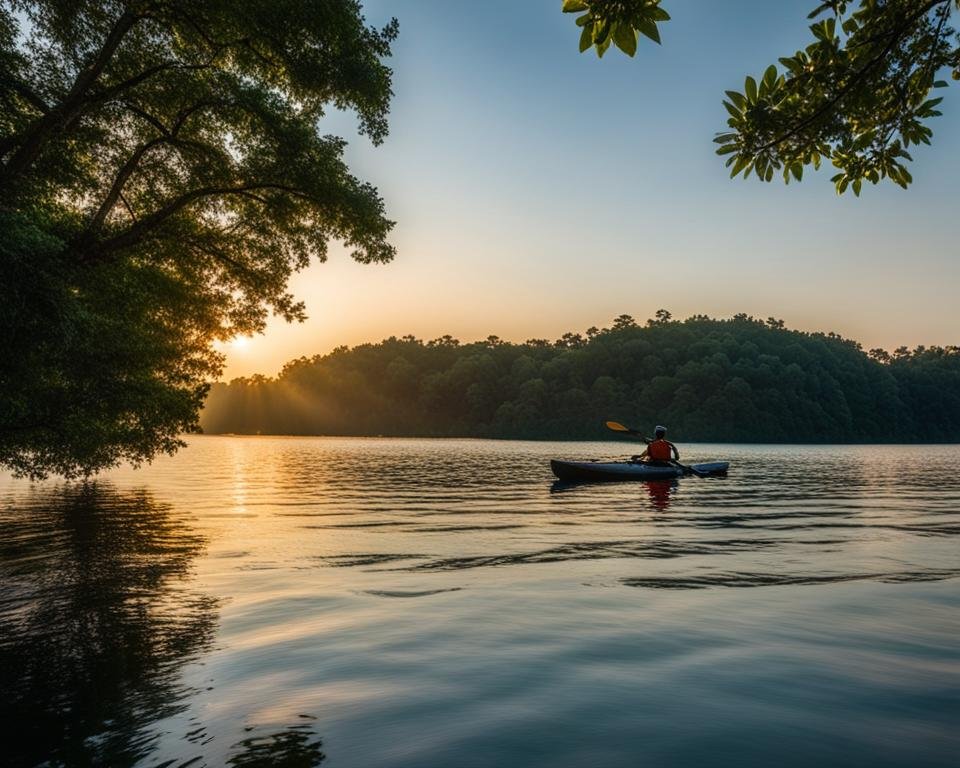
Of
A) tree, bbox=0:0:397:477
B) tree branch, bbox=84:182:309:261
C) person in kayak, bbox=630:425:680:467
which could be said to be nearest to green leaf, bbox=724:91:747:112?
tree, bbox=0:0:397:477

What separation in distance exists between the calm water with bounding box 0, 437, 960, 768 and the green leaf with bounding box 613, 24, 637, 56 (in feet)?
13.3

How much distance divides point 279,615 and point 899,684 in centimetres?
582

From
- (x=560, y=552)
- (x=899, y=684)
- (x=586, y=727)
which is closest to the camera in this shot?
(x=586, y=727)

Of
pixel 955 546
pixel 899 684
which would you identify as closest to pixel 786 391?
pixel 955 546

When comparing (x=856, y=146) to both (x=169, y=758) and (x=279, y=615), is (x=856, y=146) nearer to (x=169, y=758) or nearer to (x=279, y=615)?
(x=169, y=758)

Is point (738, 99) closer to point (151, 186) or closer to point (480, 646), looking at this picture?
point (480, 646)

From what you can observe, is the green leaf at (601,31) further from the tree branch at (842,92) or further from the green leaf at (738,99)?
the tree branch at (842,92)

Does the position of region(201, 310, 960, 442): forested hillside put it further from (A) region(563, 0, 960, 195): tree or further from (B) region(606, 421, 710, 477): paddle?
(A) region(563, 0, 960, 195): tree

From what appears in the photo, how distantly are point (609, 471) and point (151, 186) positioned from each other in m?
18.7

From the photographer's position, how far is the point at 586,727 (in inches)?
177

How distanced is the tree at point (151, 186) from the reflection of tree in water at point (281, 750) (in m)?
7.31

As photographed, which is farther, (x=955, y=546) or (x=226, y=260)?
(x=226, y=260)

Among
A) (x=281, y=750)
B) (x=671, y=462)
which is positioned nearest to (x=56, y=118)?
(x=281, y=750)

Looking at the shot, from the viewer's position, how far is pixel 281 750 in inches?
160
